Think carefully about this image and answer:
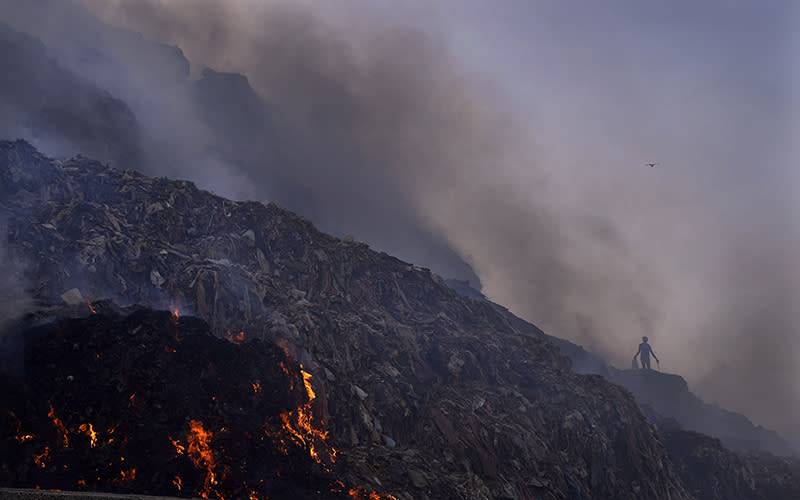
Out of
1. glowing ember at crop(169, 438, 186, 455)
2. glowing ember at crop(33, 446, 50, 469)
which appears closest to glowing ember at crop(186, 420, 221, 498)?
glowing ember at crop(169, 438, 186, 455)

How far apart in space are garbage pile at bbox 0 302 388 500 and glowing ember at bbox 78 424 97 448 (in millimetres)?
30

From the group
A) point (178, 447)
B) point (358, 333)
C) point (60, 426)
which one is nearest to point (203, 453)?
point (178, 447)

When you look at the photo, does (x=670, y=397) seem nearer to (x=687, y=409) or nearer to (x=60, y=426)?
(x=687, y=409)

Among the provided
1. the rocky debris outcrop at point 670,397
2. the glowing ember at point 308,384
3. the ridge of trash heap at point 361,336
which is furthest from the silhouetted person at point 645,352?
the glowing ember at point 308,384

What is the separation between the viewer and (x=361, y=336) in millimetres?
28562

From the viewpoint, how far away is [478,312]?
40.0m

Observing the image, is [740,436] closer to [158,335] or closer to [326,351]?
[326,351]

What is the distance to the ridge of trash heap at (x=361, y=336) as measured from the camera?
22031 millimetres

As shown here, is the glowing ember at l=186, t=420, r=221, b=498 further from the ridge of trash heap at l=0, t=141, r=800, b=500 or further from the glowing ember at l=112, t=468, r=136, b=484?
the ridge of trash heap at l=0, t=141, r=800, b=500

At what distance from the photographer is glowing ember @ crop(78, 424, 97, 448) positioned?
14.0 m

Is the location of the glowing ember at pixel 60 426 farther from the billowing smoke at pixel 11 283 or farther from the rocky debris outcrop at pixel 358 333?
the rocky debris outcrop at pixel 358 333

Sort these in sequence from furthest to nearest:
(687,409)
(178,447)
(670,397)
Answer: (670,397) < (687,409) < (178,447)

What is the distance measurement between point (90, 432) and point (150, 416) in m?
1.77

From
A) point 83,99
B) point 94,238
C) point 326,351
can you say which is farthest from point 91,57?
point 326,351
